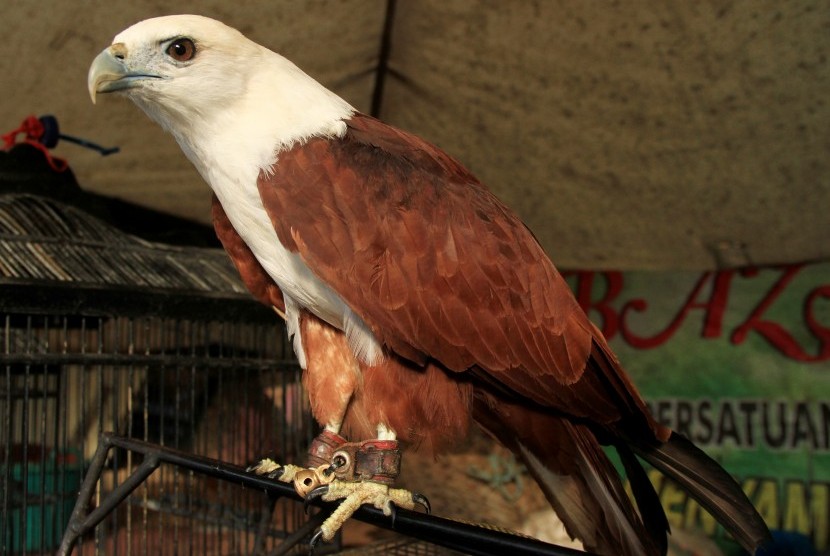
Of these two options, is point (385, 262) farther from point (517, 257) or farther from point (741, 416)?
point (741, 416)

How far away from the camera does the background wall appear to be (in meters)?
1.78

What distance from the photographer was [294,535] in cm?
123

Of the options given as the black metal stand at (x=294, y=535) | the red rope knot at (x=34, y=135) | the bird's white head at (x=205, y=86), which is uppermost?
the red rope knot at (x=34, y=135)

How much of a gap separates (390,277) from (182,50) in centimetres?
51

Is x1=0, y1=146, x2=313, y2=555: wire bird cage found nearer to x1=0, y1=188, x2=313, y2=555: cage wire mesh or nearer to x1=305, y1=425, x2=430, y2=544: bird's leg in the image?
x1=0, y1=188, x2=313, y2=555: cage wire mesh

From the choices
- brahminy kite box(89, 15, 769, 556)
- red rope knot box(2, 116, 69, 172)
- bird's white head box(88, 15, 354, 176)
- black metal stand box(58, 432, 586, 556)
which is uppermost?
red rope knot box(2, 116, 69, 172)

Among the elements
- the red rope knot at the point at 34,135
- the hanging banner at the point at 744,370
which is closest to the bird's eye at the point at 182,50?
the red rope knot at the point at 34,135

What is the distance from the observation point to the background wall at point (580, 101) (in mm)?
1775

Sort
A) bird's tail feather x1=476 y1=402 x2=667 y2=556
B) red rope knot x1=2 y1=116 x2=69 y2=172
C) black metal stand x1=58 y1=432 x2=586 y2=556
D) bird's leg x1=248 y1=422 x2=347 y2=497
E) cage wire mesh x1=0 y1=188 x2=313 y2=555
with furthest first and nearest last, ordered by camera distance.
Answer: red rope knot x1=2 y1=116 x2=69 y2=172
cage wire mesh x1=0 y1=188 x2=313 y2=555
bird's tail feather x1=476 y1=402 x2=667 y2=556
bird's leg x1=248 y1=422 x2=347 y2=497
black metal stand x1=58 y1=432 x2=586 y2=556

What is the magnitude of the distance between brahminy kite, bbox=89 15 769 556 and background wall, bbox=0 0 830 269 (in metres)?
0.84

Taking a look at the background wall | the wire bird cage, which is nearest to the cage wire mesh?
the wire bird cage

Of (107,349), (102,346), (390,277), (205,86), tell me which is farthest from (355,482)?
(107,349)

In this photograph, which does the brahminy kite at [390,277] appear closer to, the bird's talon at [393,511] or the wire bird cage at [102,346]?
the bird's talon at [393,511]

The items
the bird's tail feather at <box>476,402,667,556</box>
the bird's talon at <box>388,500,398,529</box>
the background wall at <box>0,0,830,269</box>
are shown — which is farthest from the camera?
the background wall at <box>0,0,830,269</box>
